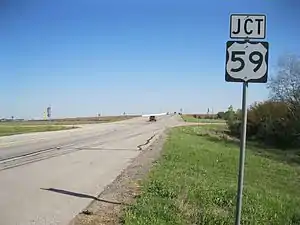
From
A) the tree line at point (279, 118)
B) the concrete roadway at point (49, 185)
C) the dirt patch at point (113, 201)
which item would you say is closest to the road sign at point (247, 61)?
the dirt patch at point (113, 201)

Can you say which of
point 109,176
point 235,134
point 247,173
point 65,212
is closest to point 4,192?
point 65,212

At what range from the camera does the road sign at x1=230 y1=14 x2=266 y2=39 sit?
6379 millimetres

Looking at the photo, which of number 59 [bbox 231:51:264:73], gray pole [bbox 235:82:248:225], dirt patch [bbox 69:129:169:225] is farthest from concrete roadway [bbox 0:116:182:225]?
number 59 [bbox 231:51:264:73]

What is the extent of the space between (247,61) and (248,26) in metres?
0.50

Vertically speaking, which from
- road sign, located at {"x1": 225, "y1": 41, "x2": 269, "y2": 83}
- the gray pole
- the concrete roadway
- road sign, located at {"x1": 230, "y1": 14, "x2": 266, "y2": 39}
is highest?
road sign, located at {"x1": 230, "y1": 14, "x2": 266, "y2": 39}

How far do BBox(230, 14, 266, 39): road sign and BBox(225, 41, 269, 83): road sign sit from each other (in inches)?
4.0

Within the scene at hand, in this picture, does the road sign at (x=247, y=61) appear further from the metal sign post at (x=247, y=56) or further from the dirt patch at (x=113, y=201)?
the dirt patch at (x=113, y=201)

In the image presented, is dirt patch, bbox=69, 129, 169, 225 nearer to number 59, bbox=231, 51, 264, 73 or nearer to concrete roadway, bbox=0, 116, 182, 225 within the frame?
concrete roadway, bbox=0, 116, 182, 225

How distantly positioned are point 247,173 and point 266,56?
13869 millimetres

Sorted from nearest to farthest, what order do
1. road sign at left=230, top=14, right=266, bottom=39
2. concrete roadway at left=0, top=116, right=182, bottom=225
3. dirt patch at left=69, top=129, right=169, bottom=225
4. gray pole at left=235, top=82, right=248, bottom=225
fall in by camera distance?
gray pole at left=235, top=82, right=248, bottom=225 → road sign at left=230, top=14, right=266, bottom=39 → dirt patch at left=69, top=129, right=169, bottom=225 → concrete roadway at left=0, top=116, right=182, bottom=225

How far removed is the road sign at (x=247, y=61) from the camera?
6.35 m

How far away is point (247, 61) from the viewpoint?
6.37 metres

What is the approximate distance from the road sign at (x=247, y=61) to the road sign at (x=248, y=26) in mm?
103

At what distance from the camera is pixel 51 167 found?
54.2ft
